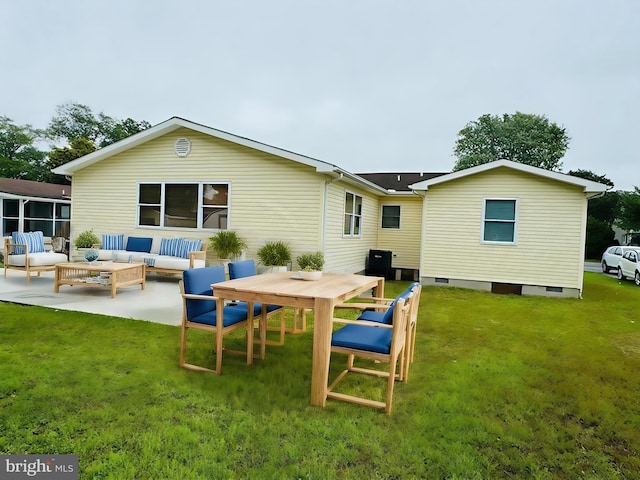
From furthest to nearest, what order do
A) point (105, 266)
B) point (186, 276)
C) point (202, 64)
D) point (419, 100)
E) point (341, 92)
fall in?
point (419, 100), point (341, 92), point (202, 64), point (105, 266), point (186, 276)

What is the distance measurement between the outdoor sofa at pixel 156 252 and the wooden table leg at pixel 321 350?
241 inches

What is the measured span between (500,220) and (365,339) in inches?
311

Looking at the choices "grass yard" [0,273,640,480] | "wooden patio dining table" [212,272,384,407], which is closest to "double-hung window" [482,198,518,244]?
"grass yard" [0,273,640,480]

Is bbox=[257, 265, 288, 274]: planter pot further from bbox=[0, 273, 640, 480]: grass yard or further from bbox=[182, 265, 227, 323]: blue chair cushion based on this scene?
bbox=[182, 265, 227, 323]: blue chair cushion

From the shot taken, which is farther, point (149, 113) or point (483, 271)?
point (149, 113)

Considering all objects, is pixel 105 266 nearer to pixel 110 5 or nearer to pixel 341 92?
pixel 110 5

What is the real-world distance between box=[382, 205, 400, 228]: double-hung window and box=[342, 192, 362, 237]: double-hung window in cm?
230

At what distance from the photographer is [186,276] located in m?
3.85

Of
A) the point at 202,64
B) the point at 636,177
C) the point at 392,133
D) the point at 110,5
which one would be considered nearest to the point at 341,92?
the point at 202,64

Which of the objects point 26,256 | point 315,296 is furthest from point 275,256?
point 315,296

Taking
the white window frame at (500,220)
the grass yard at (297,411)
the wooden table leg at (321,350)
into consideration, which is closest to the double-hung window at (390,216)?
the white window frame at (500,220)

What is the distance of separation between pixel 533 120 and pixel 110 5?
1209 inches

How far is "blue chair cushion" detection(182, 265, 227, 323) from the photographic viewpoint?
388cm

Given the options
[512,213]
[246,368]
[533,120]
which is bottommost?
[246,368]
